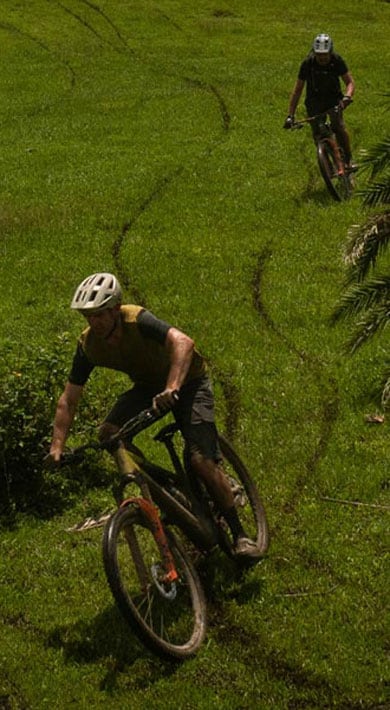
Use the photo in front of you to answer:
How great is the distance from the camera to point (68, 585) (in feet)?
36.4

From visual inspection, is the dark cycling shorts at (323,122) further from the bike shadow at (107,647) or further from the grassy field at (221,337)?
the bike shadow at (107,647)

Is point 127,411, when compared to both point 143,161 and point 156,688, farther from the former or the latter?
point 143,161

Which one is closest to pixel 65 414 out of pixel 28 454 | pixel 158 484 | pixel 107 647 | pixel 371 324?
pixel 158 484

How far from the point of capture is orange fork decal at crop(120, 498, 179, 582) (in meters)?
9.43

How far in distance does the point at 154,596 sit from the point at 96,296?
114 inches

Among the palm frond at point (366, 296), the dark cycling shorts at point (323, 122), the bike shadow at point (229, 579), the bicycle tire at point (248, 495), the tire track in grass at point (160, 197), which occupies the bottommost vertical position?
the tire track in grass at point (160, 197)

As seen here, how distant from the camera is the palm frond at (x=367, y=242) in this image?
10141 millimetres

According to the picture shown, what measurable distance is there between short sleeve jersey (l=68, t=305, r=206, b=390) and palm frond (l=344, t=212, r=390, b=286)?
72.6 inches

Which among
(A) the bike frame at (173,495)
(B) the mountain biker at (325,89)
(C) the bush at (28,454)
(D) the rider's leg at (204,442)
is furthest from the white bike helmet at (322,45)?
(A) the bike frame at (173,495)

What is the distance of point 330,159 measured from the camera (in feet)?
81.3

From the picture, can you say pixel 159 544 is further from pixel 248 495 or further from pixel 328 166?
pixel 328 166

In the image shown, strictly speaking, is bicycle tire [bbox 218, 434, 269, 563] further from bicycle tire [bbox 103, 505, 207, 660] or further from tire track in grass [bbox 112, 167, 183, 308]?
tire track in grass [bbox 112, 167, 183, 308]

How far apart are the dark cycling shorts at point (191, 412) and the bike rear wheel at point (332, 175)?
14.9 meters

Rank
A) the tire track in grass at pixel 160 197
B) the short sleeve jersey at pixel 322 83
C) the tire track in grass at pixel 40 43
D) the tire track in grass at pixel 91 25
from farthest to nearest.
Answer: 1. the tire track in grass at pixel 91 25
2. the tire track in grass at pixel 40 43
3. the short sleeve jersey at pixel 322 83
4. the tire track in grass at pixel 160 197
